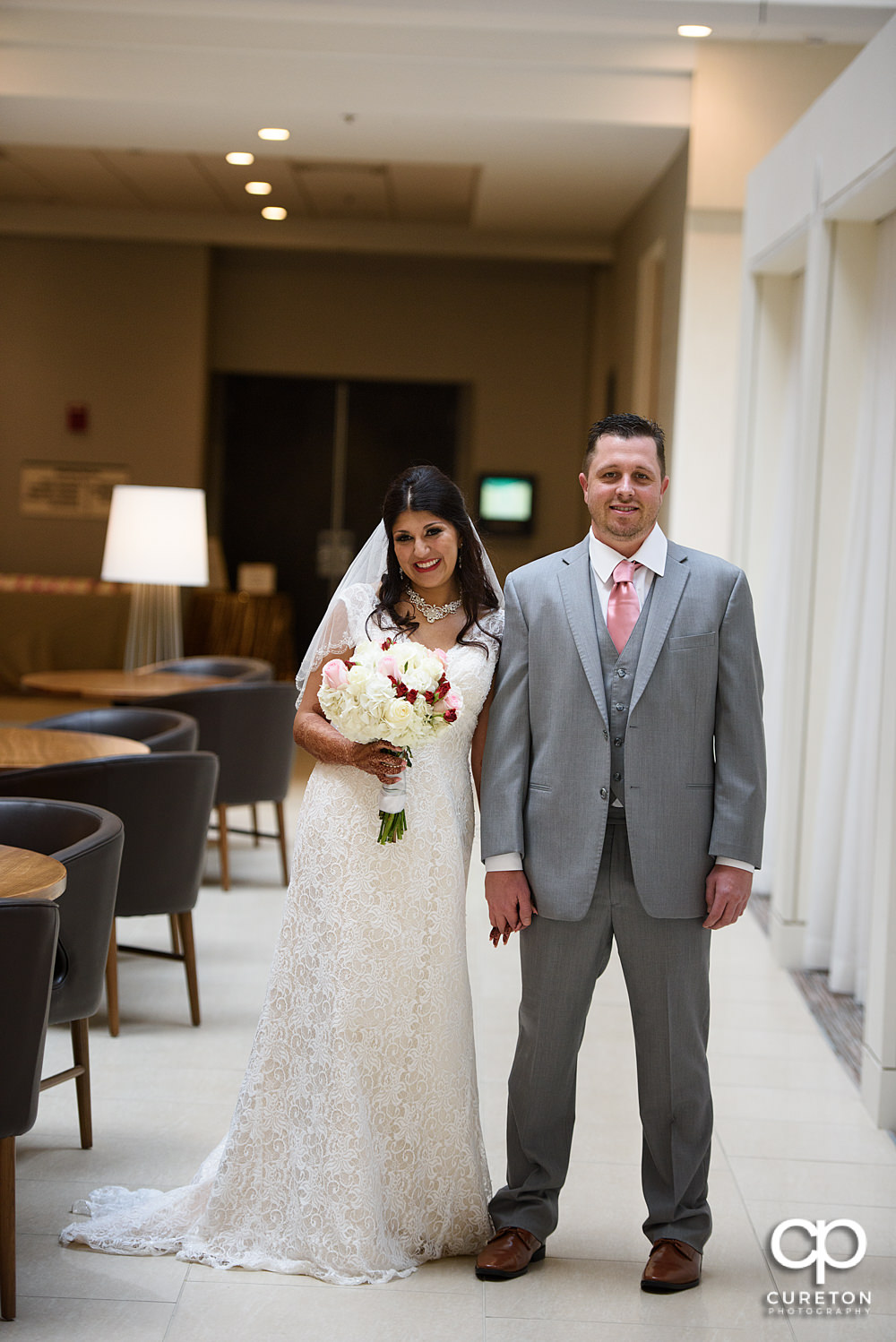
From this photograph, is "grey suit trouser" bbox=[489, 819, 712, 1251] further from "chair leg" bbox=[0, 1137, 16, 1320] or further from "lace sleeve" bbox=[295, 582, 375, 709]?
"chair leg" bbox=[0, 1137, 16, 1320]

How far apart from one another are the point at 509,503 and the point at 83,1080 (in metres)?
10.0

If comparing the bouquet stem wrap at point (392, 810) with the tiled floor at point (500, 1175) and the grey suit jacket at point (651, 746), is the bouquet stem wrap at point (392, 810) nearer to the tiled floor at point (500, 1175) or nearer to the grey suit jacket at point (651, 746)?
the grey suit jacket at point (651, 746)

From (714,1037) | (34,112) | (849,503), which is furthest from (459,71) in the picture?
(714,1037)

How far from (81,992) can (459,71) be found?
238 inches

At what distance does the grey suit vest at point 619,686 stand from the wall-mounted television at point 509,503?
10.3 meters

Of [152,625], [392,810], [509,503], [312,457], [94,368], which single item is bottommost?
[392,810]

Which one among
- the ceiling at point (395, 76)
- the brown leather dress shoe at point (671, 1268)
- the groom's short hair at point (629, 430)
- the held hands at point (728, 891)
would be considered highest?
the ceiling at point (395, 76)

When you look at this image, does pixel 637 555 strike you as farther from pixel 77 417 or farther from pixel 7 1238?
pixel 77 417

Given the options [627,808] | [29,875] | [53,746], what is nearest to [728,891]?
[627,808]

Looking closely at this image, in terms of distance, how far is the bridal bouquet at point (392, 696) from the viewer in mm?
2703

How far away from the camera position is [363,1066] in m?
2.94

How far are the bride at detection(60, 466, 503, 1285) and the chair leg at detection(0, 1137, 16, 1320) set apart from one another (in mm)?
305

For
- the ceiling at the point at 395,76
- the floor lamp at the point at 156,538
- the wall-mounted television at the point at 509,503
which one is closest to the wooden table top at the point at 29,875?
the floor lamp at the point at 156,538

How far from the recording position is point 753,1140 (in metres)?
3.90
